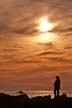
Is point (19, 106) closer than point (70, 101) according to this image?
Yes

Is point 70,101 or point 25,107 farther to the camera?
point 70,101

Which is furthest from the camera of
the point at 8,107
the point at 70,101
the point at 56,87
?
the point at 56,87

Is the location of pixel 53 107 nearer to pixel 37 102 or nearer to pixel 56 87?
pixel 37 102

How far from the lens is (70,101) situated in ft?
145

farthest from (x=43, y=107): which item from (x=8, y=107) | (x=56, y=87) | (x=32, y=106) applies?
(x=56, y=87)

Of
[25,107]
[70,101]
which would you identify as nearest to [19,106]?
[25,107]

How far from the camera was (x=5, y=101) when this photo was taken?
130 feet

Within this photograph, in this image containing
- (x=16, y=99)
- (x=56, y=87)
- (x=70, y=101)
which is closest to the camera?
(x=16, y=99)

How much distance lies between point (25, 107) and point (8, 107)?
1.85m

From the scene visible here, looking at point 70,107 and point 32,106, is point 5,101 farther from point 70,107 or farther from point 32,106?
point 70,107

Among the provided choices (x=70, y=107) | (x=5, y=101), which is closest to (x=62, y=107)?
(x=70, y=107)

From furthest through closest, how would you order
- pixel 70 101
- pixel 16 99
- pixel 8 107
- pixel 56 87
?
pixel 56 87 < pixel 70 101 < pixel 16 99 < pixel 8 107

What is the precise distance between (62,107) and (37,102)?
295 centimetres

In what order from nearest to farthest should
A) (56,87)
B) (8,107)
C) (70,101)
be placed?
(8,107) < (70,101) < (56,87)
